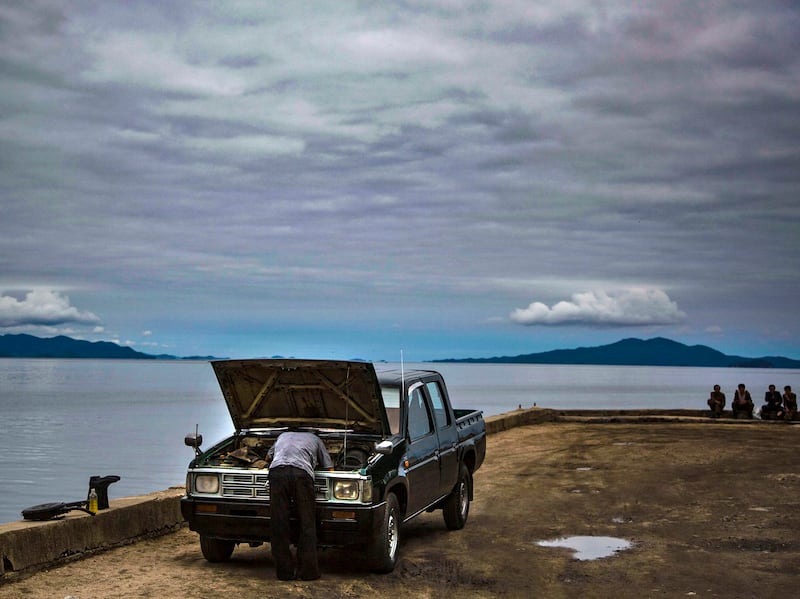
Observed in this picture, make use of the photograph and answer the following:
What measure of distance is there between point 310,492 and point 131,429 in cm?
6460

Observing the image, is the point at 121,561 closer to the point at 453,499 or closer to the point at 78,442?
the point at 453,499

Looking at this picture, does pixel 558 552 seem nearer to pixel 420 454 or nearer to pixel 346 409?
pixel 420 454

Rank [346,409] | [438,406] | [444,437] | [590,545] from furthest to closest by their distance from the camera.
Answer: [438,406] < [444,437] < [590,545] < [346,409]

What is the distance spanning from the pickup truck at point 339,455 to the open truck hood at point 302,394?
0.03ft

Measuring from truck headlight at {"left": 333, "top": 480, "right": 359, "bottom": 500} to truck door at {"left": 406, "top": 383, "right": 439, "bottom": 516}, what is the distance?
0.98 meters

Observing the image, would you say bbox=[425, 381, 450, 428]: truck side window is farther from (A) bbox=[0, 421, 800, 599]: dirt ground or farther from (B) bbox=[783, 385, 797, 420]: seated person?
(B) bbox=[783, 385, 797, 420]: seated person

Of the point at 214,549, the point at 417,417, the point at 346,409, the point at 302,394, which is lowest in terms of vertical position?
the point at 214,549

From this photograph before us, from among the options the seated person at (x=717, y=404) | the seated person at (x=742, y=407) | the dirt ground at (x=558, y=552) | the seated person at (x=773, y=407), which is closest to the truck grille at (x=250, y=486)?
the dirt ground at (x=558, y=552)

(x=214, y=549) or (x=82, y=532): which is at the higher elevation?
(x=82, y=532)

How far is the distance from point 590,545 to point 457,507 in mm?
1694

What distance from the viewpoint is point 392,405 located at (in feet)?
34.7

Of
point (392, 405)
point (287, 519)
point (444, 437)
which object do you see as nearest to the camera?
point (287, 519)

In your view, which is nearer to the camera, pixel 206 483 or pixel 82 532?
pixel 206 483

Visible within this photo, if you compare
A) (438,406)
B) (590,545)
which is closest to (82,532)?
(438,406)
